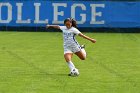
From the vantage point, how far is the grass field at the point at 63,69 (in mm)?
12211

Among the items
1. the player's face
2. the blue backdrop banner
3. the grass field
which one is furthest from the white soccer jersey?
the blue backdrop banner

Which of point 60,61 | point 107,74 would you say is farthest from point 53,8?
point 107,74

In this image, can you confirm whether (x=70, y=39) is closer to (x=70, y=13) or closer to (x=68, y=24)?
(x=68, y=24)

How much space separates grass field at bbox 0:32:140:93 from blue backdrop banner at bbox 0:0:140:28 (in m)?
8.62

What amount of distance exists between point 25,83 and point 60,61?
4.96 metres

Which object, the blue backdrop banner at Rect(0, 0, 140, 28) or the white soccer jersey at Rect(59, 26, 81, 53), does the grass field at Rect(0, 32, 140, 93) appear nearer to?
the white soccer jersey at Rect(59, 26, 81, 53)

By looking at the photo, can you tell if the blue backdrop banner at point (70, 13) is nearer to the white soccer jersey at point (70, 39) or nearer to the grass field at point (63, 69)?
the grass field at point (63, 69)

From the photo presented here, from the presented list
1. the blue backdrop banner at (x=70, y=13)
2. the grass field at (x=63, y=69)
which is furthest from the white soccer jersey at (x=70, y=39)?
the blue backdrop banner at (x=70, y=13)

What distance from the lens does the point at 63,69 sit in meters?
15.5

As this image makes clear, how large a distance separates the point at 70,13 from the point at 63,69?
17.9 metres

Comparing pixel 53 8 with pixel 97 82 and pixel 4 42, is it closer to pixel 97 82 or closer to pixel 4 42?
pixel 4 42

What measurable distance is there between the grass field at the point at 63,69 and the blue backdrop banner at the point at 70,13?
339 inches

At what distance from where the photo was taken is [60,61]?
58.0ft

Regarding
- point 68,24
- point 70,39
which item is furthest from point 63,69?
point 68,24
